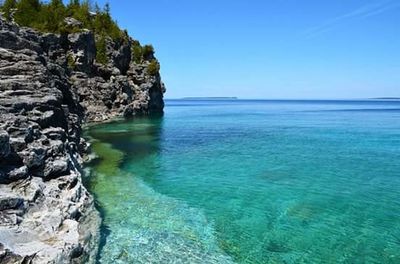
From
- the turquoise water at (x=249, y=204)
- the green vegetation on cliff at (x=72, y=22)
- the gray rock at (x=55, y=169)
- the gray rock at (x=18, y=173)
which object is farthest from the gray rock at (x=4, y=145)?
the green vegetation on cliff at (x=72, y=22)

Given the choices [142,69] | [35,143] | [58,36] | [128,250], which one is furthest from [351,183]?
[142,69]

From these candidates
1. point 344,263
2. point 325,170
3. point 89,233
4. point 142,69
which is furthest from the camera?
point 142,69

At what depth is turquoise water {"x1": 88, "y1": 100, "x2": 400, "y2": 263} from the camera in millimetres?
17938

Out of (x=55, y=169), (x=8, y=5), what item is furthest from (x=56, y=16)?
(x=55, y=169)

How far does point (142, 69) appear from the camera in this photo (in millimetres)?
117562

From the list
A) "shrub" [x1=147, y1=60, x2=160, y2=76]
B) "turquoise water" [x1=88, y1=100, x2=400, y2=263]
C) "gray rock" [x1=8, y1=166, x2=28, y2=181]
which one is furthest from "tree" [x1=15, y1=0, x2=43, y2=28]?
"gray rock" [x1=8, y1=166, x2=28, y2=181]

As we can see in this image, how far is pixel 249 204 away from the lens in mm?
25203

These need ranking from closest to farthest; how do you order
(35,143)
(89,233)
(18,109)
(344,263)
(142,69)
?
(344,263)
(89,233)
(35,143)
(18,109)
(142,69)

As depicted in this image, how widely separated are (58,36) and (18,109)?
73.5m

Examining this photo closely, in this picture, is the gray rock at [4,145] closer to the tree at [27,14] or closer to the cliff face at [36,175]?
the cliff face at [36,175]

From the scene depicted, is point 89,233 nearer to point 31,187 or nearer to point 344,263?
point 31,187

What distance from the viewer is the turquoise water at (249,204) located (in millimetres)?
17938

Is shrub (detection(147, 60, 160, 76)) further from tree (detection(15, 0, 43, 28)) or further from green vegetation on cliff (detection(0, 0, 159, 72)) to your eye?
tree (detection(15, 0, 43, 28))

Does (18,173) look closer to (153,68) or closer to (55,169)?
(55,169)
